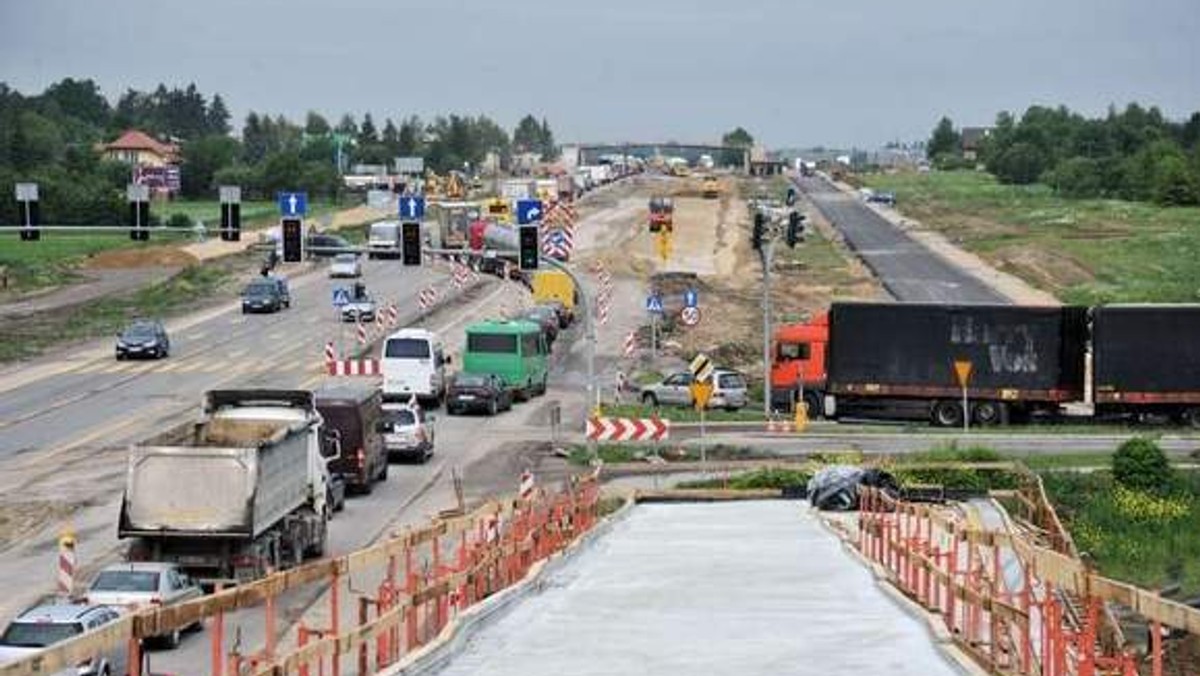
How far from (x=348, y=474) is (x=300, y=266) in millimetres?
77135

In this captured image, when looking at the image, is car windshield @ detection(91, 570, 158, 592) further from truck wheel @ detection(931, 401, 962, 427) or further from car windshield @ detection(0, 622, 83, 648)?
truck wheel @ detection(931, 401, 962, 427)

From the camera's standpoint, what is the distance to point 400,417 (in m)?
46.8

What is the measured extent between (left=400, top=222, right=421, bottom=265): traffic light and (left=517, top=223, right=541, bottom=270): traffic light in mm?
4212

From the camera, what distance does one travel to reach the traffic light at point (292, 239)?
2078 inches

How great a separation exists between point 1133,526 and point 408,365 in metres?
24.4

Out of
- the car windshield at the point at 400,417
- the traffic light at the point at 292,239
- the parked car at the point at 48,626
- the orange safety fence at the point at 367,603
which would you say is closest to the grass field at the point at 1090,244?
the traffic light at the point at 292,239

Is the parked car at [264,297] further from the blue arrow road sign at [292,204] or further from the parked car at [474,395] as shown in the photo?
the blue arrow road sign at [292,204]

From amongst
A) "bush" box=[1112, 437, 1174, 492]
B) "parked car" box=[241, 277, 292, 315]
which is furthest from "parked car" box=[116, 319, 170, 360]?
"bush" box=[1112, 437, 1174, 492]

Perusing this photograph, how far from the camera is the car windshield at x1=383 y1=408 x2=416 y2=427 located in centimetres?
4638

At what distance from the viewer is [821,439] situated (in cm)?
5269

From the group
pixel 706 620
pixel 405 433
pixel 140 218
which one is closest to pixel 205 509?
pixel 706 620

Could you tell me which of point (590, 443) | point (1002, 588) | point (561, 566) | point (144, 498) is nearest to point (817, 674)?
point (1002, 588)

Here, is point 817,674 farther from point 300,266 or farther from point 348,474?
point 300,266

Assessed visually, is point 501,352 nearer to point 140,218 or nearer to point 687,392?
point 687,392
